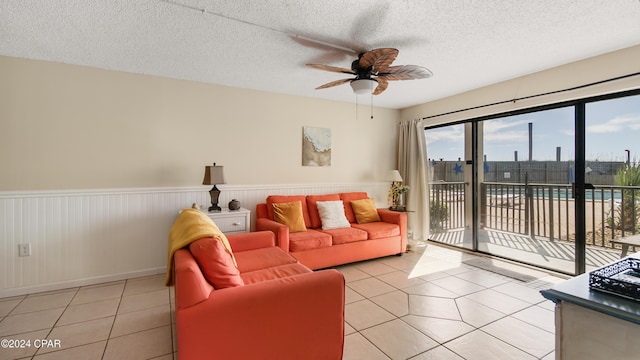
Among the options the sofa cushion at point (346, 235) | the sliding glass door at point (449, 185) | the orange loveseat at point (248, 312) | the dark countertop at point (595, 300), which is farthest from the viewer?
the sliding glass door at point (449, 185)

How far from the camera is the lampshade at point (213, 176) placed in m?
3.35

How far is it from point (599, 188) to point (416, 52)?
246 cm

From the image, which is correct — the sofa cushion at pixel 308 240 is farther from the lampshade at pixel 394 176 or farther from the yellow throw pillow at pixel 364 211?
the lampshade at pixel 394 176

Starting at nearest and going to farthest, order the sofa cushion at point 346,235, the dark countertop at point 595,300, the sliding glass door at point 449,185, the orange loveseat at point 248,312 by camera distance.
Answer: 1. the dark countertop at point 595,300
2. the orange loveseat at point 248,312
3. the sofa cushion at point 346,235
4. the sliding glass door at point 449,185

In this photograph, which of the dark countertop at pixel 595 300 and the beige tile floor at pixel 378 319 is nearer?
the dark countertop at pixel 595 300

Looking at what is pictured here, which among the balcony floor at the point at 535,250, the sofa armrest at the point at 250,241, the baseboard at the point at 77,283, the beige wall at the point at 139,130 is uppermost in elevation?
the beige wall at the point at 139,130

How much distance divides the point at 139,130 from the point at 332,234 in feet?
8.59

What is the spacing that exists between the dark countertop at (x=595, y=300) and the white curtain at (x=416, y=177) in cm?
375

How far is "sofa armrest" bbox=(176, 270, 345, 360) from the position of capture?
4.68ft

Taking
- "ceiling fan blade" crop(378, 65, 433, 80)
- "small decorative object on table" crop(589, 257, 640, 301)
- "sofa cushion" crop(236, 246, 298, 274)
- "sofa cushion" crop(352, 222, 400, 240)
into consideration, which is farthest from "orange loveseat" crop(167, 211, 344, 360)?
"sofa cushion" crop(352, 222, 400, 240)

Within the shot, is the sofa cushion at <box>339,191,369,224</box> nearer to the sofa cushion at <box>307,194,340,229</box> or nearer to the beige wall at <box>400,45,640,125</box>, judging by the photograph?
the sofa cushion at <box>307,194,340,229</box>

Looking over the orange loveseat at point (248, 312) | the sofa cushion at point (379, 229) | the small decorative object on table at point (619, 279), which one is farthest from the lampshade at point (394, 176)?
the small decorative object on table at point (619, 279)

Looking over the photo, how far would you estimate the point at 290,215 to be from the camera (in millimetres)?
3691

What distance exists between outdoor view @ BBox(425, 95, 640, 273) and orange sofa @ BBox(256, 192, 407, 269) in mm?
1286
